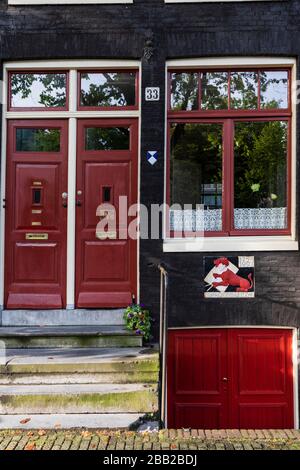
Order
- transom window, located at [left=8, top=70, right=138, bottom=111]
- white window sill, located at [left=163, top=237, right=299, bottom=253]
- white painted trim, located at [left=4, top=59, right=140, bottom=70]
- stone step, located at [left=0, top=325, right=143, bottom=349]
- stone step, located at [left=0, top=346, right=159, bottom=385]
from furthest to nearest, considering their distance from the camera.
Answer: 1. transom window, located at [left=8, top=70, right=138, bottom=111]
2. white painted trim, located at [left=4, top=59, right=140, bottom=70]
3. white window sill, located at [left=163, top=237, right=299, bottom=253]
4. stone step, located at [left=0, top=325, right=143, bottom=349]
5. stone step, located at [left=0, top=346, right=159, bottom=385]

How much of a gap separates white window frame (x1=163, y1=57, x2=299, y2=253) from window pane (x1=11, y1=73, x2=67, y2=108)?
1.32 m

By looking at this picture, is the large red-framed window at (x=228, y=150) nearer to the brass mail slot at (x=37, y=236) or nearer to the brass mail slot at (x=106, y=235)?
the brass mail slot at (x=106, y=235)

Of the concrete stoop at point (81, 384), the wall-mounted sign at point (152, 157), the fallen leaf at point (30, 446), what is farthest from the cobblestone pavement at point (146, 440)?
the wall-mounted sign at point (152, 157)

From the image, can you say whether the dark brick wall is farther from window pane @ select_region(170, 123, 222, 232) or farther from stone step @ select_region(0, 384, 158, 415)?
stone step @ select_region(0, 384, 158, 415)

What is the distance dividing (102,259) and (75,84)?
216cm

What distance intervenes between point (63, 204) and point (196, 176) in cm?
166

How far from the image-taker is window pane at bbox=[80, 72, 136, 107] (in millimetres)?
6473

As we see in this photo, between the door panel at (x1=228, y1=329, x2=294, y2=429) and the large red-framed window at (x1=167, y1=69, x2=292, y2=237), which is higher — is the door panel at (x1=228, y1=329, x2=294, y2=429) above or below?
below

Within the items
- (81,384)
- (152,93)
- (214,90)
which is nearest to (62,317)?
(81,384)

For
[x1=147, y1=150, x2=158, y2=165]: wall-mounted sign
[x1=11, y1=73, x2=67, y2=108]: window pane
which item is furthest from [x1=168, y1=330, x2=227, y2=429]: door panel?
[x1=11, y1=73, x2=67, y2=108]: window pane

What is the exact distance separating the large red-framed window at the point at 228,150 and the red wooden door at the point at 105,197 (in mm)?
538

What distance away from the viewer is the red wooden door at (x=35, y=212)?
6.44 m

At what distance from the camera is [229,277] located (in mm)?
6207

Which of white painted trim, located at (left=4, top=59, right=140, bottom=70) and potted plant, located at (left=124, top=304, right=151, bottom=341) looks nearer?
potted plant, located at (left=124, top=304, right=151, bottom=341)
